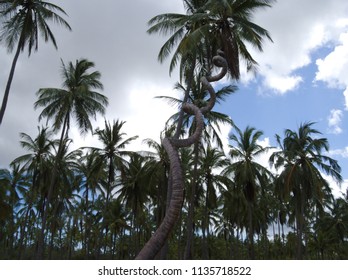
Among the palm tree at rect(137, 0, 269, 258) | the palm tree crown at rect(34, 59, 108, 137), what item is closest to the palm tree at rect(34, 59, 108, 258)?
the palm tree crown at rect(34, 59, 108, 137)

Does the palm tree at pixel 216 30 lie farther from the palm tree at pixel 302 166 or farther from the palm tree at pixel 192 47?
the palm tree at pixel 302 166

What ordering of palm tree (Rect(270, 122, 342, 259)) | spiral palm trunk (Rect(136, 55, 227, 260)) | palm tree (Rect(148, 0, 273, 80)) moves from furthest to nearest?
palm tree (Rect(270, 122, 342, 259)) → palm tree (Rect(148, 0, 273, 80)) → spiral palm trunk (Rect(136, 55, 227, 260))

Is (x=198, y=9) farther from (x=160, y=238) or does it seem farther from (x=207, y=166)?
(x=207, y=166)

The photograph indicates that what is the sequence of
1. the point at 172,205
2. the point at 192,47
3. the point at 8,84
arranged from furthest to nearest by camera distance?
the point at 8,84 → the point at 192,47 → the point at 172,205

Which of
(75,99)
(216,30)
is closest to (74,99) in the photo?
(75,99)

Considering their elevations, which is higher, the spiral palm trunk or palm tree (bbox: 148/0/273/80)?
palm tree (bbox: 148/0/273/80)

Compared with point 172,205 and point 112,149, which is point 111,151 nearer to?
point 112,149

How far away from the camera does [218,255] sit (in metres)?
58.0

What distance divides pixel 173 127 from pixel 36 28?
960 cm

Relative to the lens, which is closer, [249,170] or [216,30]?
A: [216,30]

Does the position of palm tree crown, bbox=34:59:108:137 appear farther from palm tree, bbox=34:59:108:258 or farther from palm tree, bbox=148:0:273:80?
palm tree, bbox=148:0:273:80

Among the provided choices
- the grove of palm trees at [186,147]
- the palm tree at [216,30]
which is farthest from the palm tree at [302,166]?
the palm tree at [216,30]

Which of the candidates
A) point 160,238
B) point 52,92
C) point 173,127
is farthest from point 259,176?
point 160,238

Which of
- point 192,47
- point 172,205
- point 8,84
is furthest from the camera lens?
point 8,84
